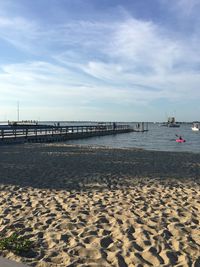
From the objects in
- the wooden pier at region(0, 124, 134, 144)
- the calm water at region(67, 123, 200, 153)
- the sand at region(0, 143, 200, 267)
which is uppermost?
the wooden pier at region(0, 124, 134, 144)

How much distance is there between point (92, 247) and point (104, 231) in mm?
852

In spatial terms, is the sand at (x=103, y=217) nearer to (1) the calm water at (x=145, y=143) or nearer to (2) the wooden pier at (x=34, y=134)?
(2) the wooden pier at (x=34, y=134)

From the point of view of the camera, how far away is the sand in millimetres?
5500

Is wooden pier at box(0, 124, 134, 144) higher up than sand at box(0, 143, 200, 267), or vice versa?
wooden pier at box(0, 124, 134, 144)

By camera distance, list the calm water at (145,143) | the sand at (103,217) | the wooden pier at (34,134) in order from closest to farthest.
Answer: the sand at (103,217) → the wooden pier at (34,134) → the calm water at (145,143)

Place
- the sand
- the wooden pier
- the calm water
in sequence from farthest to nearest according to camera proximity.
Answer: the calm water, the wooden pier, the sand

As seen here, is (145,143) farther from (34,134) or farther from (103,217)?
(103,217)

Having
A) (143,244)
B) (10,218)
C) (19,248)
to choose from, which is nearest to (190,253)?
(143,244)

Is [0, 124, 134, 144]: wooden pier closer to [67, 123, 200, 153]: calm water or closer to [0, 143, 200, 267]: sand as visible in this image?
[67, 123, 200, 153]: calm water

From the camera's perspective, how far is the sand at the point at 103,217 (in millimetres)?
5500

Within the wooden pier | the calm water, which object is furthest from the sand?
the calm water

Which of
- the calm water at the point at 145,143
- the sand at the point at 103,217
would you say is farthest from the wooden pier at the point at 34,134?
the sand at the point at 103,217

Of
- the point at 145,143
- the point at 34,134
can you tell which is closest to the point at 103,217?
the point at 34,134

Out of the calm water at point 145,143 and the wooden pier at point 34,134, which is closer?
the wooden pier at point 34,134
